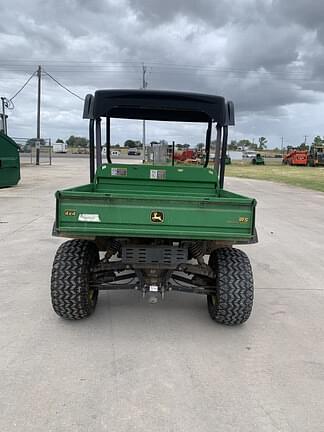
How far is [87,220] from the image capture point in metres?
3.70

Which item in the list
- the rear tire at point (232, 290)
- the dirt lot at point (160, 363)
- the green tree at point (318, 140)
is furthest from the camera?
the green tree at point (318, 140)

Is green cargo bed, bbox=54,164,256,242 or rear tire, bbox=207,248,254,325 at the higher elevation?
green cargo bed, bbox=54,164,256,242

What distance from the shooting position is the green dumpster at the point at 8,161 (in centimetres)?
1653

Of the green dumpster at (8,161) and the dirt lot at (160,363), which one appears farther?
the green dumpster at (8,161)

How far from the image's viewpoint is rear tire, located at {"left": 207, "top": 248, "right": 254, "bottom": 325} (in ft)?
13.4

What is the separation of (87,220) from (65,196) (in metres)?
0.27

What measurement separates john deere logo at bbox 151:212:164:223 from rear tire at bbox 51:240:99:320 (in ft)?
3.07

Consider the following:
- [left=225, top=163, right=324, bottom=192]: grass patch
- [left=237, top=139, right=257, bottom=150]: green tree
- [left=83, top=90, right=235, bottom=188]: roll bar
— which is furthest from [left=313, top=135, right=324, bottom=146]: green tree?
[left=83, top=90, right=235, bottom=188]: roll bar

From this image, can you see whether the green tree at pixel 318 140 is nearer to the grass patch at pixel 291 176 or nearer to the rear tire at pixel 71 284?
the grass patch at pixel 291 176

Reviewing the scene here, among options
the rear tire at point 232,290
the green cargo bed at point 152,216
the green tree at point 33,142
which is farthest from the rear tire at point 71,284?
the green tree at point 33,142

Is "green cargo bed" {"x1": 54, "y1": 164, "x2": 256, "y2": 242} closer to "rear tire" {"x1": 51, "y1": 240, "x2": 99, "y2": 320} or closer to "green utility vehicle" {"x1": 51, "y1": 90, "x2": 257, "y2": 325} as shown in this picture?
"green utility vehicle" {"x1": 51, "y1": 90, "x2": 257, "y2": 325}

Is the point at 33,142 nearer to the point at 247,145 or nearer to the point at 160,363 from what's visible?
the point at 160,363

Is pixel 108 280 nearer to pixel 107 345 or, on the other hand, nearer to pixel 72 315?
pixel 72 315

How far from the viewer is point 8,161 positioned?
17016mm
